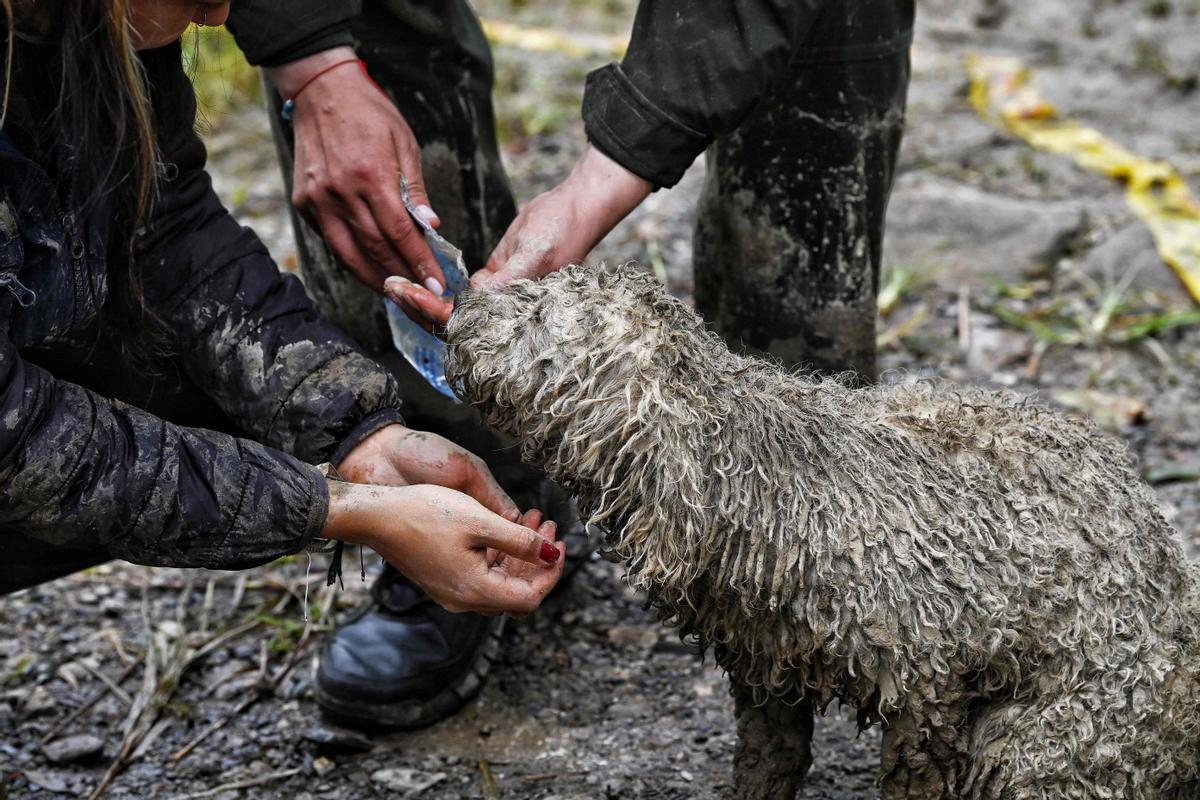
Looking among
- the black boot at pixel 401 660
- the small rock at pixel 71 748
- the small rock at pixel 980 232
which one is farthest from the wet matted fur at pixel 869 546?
the small rock at pixel 980 232

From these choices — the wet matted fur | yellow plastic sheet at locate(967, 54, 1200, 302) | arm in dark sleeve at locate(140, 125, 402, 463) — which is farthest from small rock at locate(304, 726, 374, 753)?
yellow plastic sheet at locate(967, 54, 1200, 302)

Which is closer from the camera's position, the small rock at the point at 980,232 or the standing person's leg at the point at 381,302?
the standing person's leg at the point at 381,302

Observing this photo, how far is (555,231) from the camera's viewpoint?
3.06 metres

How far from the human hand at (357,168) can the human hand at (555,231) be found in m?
0.15

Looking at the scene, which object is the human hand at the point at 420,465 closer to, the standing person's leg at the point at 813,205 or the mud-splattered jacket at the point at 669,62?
the mud-splattered jacket at the point at 669,62

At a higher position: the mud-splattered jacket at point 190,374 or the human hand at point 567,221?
the human hand at point 567,221

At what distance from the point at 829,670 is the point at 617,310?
2.95ft

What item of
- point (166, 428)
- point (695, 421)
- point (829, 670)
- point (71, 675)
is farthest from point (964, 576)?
point (71, 675)

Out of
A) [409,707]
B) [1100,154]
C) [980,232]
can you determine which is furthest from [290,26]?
[1100,154]

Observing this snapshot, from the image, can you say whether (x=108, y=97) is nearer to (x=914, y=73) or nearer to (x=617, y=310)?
(x=617, y=310)

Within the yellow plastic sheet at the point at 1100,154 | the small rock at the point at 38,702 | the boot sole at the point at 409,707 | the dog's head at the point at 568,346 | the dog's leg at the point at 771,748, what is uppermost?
the dog's head at the point at 568,346

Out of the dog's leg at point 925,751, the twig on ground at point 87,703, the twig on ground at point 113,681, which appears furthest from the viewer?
the twig on ground at point 113,681

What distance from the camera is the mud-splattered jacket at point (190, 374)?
2.59 meters

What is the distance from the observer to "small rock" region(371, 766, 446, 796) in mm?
3555
